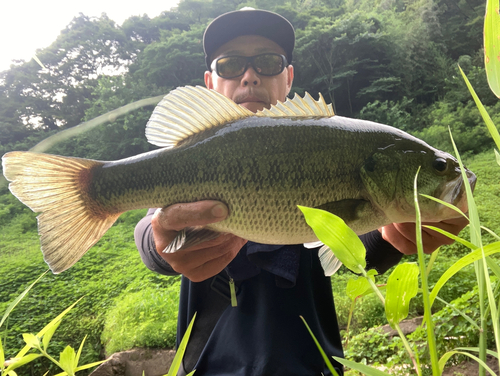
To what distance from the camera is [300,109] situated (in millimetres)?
766

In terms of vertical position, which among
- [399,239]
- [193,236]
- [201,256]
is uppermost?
[193,236]

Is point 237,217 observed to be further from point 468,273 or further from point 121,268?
point 121,268

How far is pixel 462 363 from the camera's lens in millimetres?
1572

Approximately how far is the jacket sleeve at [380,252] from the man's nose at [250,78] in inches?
41.7

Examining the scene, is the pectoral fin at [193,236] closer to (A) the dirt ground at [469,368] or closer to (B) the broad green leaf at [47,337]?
(B) the broad green leaf at [47,337]

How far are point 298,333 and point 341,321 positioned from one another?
1.91 m

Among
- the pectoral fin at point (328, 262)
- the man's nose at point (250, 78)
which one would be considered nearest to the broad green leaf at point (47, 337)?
the pectoral fin at point (328, 262)

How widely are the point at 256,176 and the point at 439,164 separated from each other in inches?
18.4

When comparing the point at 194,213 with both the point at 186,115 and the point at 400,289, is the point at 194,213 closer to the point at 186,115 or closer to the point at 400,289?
the point at 186,115

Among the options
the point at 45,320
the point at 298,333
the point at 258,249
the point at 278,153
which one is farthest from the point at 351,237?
the point at 45,320

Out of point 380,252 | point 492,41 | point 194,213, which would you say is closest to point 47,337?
point 194,213

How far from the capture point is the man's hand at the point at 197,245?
0.71 metres

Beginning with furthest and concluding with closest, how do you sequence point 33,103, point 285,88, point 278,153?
point 33,103 < point 285,88 < point 278,153

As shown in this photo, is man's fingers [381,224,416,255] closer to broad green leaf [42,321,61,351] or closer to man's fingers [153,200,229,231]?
man's fingers [153,200,229,231]
